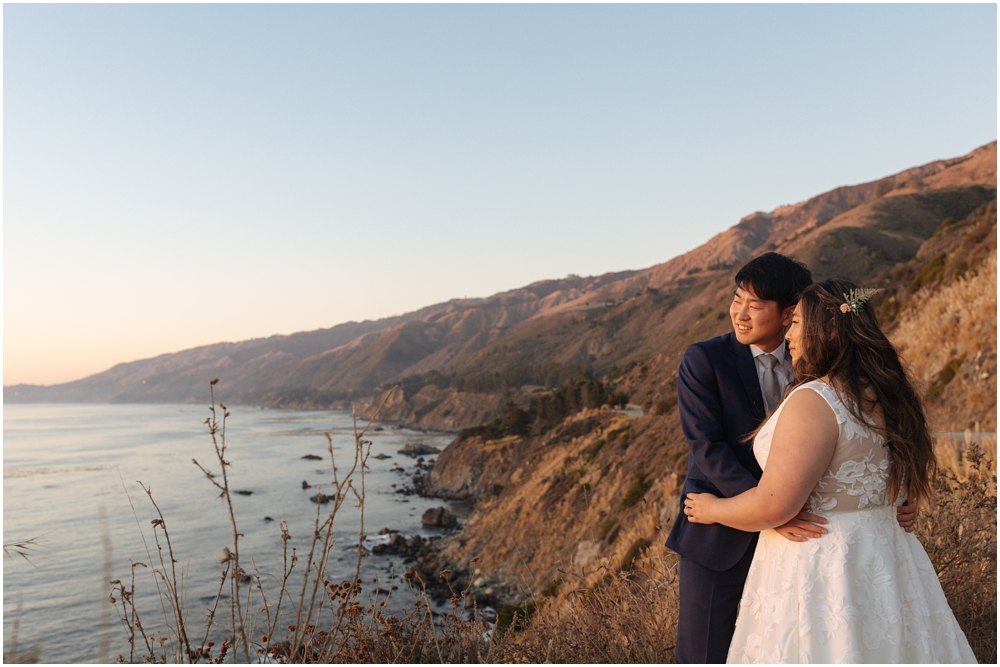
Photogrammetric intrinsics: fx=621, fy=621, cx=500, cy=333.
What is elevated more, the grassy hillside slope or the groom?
the groom

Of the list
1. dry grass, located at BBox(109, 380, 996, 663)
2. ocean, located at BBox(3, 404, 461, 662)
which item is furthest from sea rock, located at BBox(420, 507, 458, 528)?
dry grass, located at BBox(109, 380, 996, 663)

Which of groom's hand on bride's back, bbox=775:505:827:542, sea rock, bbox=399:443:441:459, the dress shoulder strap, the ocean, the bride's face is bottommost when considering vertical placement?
sea rock, bbox=399:443:441:459

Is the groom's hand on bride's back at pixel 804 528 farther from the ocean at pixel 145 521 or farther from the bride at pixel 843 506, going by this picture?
the ocean at pixel 145 521

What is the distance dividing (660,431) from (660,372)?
931 inches

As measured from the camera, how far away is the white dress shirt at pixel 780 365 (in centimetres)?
271

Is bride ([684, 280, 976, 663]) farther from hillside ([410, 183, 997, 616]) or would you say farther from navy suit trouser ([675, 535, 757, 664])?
hillside ([410, 183, 997, 616])

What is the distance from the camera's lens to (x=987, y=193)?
7594cm

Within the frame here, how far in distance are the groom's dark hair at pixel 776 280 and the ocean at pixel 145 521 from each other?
2.13 m

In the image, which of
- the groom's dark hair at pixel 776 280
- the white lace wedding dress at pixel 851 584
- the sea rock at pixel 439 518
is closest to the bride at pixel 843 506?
the white lace wedding dress at pixel 851 584

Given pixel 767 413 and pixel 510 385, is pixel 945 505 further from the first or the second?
pixel 510 385

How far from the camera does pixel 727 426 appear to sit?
8.58 ft

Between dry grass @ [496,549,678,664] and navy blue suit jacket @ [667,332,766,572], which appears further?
dry grass @ [496,549,678,664]

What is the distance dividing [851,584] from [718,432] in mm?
695

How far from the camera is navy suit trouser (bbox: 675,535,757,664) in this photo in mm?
2475
